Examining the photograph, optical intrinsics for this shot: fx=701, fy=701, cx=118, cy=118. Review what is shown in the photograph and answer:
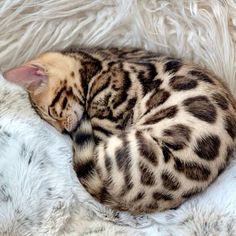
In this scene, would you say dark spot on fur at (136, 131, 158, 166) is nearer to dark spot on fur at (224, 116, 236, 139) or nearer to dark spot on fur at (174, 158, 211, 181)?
dark spot on fur at (174, 158, 211, 181)

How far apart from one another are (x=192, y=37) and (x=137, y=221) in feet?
1.41

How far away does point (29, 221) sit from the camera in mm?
1432

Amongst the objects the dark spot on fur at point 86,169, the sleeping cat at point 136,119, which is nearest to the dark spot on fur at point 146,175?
the sleeping cat at point 136,119

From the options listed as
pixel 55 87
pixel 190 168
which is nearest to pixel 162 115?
pixel 190 168

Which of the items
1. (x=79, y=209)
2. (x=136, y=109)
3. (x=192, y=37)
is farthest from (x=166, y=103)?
(x=79, y=209)

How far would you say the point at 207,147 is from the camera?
139 centimetres

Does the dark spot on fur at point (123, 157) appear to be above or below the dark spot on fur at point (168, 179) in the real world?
above

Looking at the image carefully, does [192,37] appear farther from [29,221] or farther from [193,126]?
[29,221]

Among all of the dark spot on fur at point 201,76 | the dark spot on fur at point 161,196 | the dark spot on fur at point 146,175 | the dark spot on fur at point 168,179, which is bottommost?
the dark spot on fur at point 161,196

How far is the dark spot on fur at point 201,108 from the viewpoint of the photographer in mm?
1413

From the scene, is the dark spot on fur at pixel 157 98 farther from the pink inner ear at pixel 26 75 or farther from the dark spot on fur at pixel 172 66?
the pink inner ear at pixel 26 75

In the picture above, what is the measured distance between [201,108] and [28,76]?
39cm

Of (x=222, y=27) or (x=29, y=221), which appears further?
(x=222, y=27)

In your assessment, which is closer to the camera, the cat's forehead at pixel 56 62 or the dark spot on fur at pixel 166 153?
the dark spot on fur at pixel 166 153
